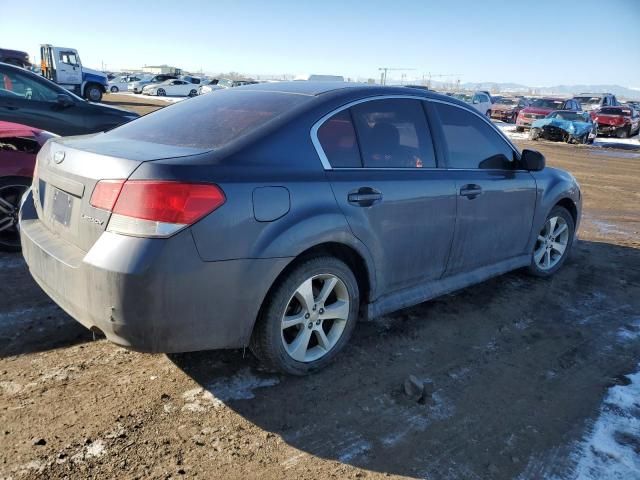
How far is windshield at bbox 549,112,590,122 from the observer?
21641mm

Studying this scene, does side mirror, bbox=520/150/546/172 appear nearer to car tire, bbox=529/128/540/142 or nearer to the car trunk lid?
the car trunk lid

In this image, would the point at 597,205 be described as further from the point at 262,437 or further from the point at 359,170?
the point at 262,437

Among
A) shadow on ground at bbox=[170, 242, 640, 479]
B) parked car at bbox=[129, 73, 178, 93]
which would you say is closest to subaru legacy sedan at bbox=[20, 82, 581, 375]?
shadow on ground at bbox=[170, 242, 640, 479]

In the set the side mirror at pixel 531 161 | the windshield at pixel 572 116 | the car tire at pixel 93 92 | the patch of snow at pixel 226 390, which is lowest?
the patch of snow at pixel 226 390

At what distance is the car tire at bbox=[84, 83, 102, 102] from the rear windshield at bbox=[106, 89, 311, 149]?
27927 millimetres

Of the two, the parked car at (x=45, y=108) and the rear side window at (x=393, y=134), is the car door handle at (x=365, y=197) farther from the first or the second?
the parked car at (x=45, y=108)

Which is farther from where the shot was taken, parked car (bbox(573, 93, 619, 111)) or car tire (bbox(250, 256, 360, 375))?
parked car (bbox(573, 93, 619, 111))

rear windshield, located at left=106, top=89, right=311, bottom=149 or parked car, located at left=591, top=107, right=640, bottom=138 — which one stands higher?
rear windshield, located at left=106, top=89, right=311, bottom=149

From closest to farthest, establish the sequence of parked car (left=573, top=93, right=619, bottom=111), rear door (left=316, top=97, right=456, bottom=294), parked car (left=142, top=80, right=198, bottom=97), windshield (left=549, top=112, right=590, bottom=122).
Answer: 1. rear door (left=316, top=97, right=456, bottom=294)
2. windshield (left=549, top=112, right=590, bottom=122)
3. parked car (left=573, top=93, right=619, bottom=111)
4. parked car (left=142, top=80, right=198, bottom=97)

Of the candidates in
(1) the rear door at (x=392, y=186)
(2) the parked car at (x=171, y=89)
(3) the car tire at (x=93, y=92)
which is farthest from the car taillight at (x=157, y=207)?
(2) the parked car at (x=171, y=89)

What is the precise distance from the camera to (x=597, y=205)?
9.30m

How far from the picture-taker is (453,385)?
316 cm

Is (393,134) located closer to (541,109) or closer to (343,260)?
(343,260)

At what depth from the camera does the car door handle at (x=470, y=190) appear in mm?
3772
